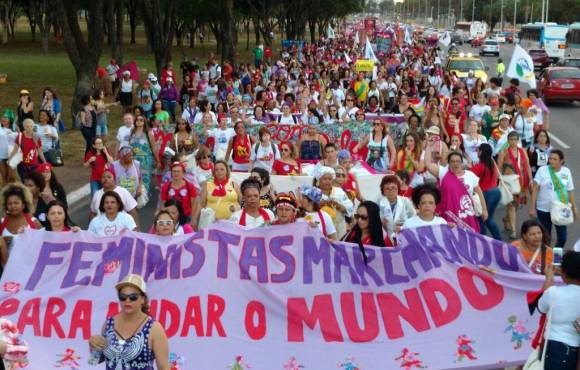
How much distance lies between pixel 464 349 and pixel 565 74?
2591cm

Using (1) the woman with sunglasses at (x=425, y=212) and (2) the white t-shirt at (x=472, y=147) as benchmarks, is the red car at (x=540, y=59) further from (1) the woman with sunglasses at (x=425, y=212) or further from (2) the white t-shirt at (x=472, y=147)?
(1) the woman with sunglasses at (x=425, y=212)

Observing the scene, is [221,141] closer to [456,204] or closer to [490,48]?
[456,204]

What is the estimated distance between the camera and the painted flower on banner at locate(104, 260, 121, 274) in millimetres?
7238

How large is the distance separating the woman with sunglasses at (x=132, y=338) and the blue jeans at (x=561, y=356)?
2.12 m

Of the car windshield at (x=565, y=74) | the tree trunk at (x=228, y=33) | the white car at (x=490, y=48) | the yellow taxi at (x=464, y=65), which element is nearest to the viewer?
the car windshield at (x=565, y=74)

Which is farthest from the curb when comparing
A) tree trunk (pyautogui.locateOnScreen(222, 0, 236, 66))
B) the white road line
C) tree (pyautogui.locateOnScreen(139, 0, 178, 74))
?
tree trunk (pyautogui.locateOnScreen(222, 0, 236, 66))

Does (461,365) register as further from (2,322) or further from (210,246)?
(2,322)

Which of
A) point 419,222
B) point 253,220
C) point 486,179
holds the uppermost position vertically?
point 419,222

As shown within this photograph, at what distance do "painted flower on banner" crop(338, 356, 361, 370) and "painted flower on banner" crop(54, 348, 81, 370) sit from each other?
72.9 inches

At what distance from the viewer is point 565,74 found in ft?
102

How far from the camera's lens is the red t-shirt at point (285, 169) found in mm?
11570

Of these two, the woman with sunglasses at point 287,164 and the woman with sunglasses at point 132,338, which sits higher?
the woman with sunglasses at point 132,338

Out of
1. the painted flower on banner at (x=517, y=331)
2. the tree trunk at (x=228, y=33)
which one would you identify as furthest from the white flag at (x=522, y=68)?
the tree trunk at (x=228, y=33)

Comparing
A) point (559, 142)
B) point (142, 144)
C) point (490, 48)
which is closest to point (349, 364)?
point (142, 144)
